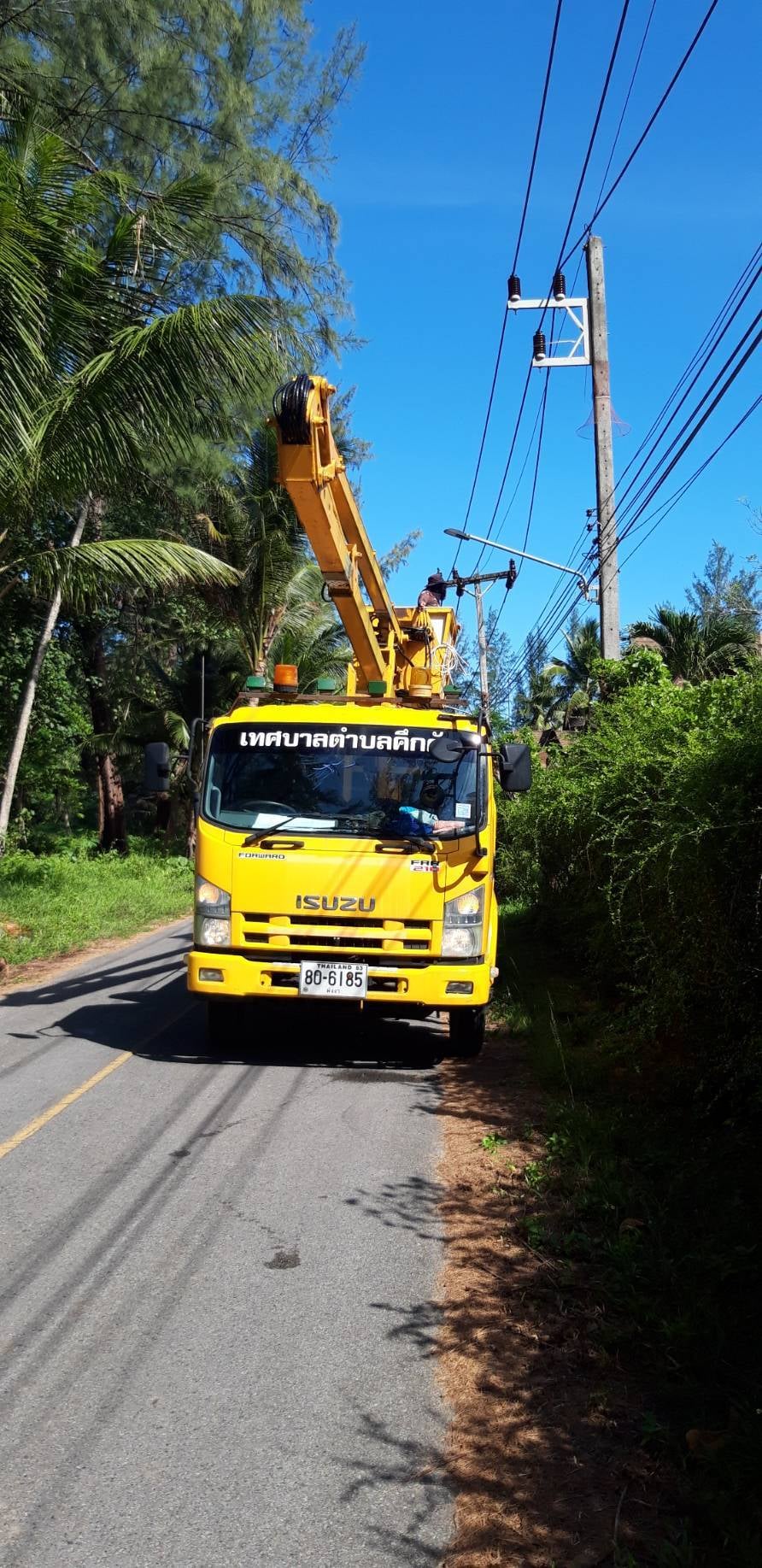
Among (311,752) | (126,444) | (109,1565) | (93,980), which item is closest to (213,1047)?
(311,752)

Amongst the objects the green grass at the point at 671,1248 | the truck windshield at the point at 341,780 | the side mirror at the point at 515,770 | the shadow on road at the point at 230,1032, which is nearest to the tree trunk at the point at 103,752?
the shadow on road at the point at 230,1032

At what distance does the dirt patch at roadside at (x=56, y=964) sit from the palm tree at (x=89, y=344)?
4.24m

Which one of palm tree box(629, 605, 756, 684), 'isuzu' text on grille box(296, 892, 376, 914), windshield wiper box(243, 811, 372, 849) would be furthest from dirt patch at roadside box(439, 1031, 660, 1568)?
palm tree box(629, 605, 756, 684)

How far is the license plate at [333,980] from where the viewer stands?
702 centimetres

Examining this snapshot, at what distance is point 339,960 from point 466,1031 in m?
1.24

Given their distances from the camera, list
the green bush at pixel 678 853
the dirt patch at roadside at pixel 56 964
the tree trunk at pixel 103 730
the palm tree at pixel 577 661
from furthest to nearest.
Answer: the palm tree at pixel 577 661 < the tree trunk at pixel 103 730 < the dirt patch at roadside at pixel 56 964 < the green bush at pixel 678 853

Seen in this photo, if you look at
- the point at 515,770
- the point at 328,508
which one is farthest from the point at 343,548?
the point at 515,770

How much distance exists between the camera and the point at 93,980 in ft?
36.1

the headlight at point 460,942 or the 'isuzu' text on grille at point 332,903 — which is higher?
the 'isuzu' text on grille at point 332,903

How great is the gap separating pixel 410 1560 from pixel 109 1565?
2.38 ft

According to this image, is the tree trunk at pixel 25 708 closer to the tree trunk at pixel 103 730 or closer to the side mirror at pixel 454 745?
the tree trunk at pixel 103 730

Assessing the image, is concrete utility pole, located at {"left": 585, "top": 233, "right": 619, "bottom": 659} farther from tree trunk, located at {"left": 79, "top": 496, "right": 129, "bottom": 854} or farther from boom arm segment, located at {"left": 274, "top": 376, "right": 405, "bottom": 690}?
tree trunk, located at {"left": 79, "top": 496, "right": 129, "bottom": 854}

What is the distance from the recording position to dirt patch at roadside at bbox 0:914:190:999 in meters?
11.0

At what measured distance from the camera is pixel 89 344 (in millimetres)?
10859
